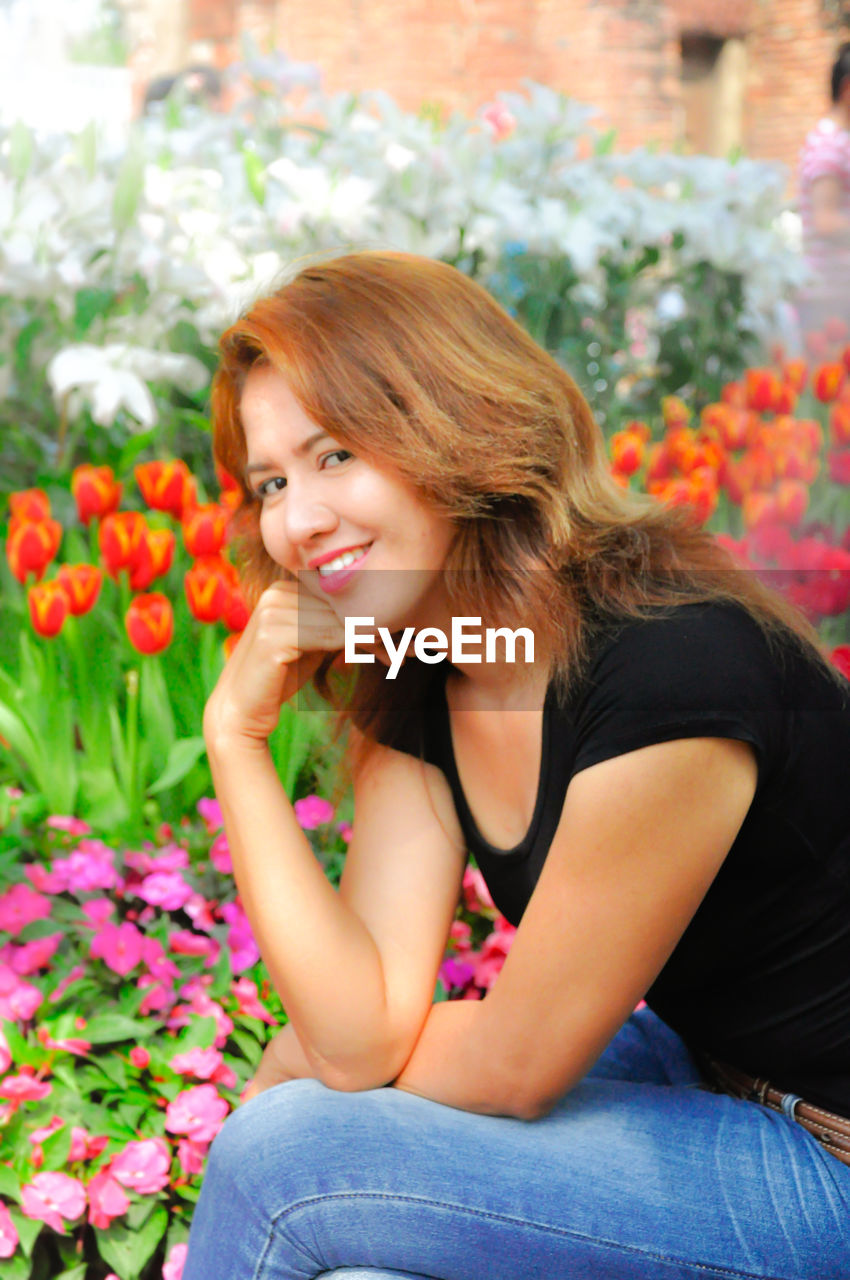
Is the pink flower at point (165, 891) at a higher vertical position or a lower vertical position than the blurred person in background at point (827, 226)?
lower

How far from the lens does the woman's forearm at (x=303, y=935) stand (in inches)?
43.3

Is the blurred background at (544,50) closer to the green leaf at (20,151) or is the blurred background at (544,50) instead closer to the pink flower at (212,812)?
the green leaf at (20,151)

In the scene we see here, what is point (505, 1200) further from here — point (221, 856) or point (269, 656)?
point (221, 856)

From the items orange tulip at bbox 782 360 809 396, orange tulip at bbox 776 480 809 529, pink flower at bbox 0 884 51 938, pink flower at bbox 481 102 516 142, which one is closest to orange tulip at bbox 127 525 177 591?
pink flower at bbox 0 884 51 938

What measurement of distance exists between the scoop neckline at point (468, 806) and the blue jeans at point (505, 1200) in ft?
0.74

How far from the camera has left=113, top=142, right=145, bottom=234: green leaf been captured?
2.09 m

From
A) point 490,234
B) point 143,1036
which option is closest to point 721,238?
point 490,234

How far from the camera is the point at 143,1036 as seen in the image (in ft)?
4.28

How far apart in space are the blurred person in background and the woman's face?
7.09ft

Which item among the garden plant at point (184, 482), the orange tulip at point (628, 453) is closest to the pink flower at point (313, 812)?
the garden plant at point (184, 482)

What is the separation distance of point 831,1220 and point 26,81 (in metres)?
2.66

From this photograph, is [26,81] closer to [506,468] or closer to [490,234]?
[490,234]

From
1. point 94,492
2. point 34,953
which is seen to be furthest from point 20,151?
point 34,953

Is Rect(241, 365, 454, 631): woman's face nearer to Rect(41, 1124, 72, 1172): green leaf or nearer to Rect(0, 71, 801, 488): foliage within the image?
Rect(41, 1124, 72, 1172): green leaf
